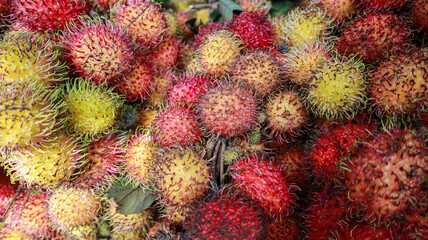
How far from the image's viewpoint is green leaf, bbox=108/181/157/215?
1380 millimetres

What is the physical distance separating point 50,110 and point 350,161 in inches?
48.1

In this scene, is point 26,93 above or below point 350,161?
above

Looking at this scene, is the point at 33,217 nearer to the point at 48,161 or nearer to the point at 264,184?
the point at 48,161

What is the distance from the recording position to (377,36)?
4.11 feet

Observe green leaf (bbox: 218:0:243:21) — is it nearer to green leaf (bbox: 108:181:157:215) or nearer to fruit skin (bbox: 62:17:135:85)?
fruit skin (bbox: 62:17:135:85)

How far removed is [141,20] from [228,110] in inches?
33.5

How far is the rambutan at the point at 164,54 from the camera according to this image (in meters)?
1.67

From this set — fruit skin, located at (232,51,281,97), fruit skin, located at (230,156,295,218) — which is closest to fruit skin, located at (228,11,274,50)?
fruit skin, located at (232,51,281,97)

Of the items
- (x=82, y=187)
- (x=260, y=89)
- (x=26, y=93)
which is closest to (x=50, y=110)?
(x=26, y=93)

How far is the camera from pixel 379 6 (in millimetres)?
1312

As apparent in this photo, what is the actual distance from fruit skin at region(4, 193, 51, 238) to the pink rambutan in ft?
3.15

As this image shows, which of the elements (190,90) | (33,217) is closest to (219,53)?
(190,90)

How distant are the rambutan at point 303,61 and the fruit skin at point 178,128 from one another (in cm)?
55

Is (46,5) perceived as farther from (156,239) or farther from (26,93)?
(156,239)
